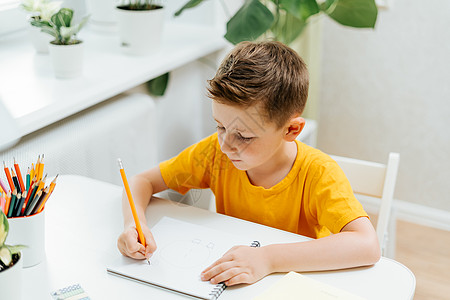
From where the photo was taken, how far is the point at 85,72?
151cm

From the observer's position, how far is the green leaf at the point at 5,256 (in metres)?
0.72

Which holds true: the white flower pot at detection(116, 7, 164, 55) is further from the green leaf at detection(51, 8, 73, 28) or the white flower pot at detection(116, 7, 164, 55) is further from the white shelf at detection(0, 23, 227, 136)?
the green leaf at detection(51, 8, 73, 28)

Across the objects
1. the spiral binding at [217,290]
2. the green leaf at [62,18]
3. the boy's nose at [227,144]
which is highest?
the green leaf at [62,18]

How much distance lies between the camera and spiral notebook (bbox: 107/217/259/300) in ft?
2.69

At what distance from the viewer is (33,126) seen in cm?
122

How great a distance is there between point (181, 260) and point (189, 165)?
0.33m

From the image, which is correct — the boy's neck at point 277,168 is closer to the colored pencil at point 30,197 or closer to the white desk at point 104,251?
the white desk at point 104,251

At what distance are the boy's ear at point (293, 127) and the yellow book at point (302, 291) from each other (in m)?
0.32

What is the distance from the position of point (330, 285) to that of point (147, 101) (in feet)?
3.17

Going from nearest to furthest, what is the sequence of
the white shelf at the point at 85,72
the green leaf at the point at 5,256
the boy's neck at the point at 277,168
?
the green leaf at the point at 5,256, the boy's neck at the point at 277,168, the white shelf at the point at 85,72

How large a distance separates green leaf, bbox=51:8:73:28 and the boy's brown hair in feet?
1.94

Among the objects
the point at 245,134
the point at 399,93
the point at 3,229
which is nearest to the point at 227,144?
the point at 245,134

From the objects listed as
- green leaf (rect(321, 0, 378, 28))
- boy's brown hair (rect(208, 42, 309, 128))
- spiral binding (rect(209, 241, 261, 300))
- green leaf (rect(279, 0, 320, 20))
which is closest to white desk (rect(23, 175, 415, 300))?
spiral binding (rect(209, 241, 261, 300))

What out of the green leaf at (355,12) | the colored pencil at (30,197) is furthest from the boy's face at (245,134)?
the green leaf at (355,12)
